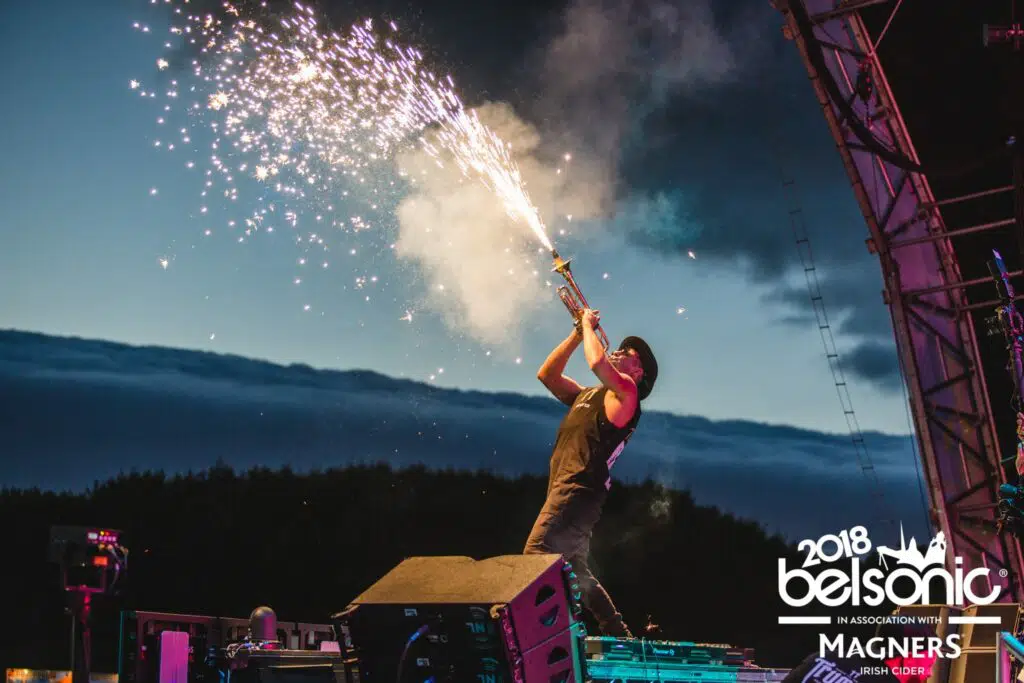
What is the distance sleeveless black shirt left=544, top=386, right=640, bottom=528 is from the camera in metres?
5.10

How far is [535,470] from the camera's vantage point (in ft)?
71.2

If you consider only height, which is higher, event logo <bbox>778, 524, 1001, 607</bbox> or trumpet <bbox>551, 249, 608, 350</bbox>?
trumpet <bbox>551, 249, 608, 350</bbox>

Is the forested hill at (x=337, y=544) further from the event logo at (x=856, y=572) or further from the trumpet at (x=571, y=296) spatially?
the trumpet at (x=571, y=296)

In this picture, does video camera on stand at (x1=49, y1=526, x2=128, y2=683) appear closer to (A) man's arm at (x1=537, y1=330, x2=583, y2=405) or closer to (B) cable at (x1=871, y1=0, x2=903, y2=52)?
(A) man's arm at (x1=537, y1=330, x2=583, y2=405)

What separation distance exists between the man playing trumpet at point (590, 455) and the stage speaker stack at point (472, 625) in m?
1.03

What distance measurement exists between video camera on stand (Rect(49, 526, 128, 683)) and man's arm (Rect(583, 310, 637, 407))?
2.49 metres

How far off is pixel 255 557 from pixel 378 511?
108 inches

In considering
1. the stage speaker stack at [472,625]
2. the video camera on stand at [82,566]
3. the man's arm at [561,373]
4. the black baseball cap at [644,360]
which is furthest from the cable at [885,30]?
the video camera on stand at [82,566]

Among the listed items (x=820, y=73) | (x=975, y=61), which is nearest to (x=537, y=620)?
(x=820, y=73)

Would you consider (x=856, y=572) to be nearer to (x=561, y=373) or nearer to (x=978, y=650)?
(x=978, y=650)

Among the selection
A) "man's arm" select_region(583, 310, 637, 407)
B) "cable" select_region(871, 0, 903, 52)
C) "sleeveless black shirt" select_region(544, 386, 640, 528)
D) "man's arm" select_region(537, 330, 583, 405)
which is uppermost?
"cable" select_region(871, 0, 903, 52)

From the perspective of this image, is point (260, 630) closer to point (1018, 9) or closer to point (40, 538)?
point (1018, 9)

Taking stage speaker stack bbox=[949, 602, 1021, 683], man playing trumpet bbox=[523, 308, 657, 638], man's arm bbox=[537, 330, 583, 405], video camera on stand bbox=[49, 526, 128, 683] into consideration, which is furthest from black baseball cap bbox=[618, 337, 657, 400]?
video camera on stand bbox=[49, 526, 128, 683]

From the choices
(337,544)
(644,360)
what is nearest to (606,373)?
(644,360)
